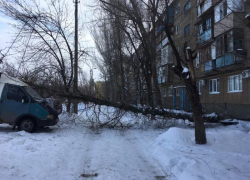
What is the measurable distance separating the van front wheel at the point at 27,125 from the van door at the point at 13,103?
1.20ft

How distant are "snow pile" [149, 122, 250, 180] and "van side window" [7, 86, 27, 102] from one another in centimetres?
633

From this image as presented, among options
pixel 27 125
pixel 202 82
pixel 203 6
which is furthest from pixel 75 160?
pixel 202 82

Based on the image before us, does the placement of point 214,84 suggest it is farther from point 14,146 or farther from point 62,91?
point 14,146

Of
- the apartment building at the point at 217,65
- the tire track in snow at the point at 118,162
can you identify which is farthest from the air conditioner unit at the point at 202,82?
the tire track in snow at the point at 118,162

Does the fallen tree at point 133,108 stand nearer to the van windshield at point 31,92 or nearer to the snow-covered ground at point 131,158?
the van windshield at point 31,92

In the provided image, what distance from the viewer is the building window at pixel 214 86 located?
20005 millimetres

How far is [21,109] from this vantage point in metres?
10.1

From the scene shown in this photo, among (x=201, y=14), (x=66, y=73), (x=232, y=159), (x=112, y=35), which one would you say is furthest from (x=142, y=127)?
(x=201, y=14)

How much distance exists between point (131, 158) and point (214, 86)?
16.7 metres

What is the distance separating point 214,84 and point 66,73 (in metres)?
13.1

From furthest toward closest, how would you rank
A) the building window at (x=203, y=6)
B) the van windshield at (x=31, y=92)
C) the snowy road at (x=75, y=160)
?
1. the building window at (x=203, y=6)
2. the van windshield at (x=31, y=92)
3. the snowy road at (x=75, y=160)

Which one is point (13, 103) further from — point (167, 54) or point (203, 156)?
point (167, 54)

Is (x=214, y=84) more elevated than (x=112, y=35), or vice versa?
(x=112, y=35)

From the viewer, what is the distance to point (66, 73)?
16.9 meters
